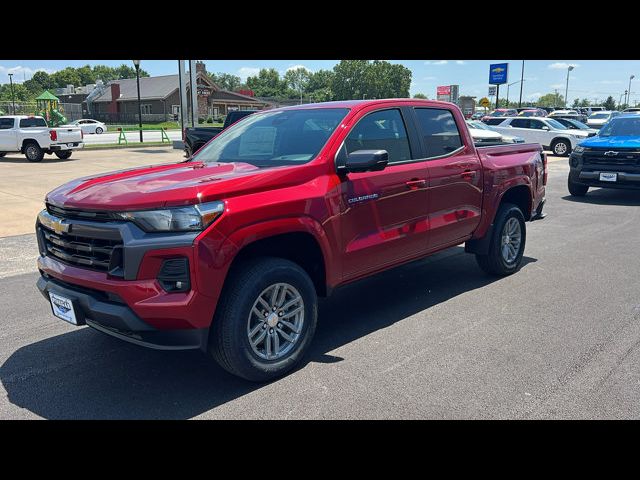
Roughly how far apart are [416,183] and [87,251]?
2783 mm

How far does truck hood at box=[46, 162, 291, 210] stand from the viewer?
11.2 feet

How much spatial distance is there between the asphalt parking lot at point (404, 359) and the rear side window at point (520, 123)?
768 inches

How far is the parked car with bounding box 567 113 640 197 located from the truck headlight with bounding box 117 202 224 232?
411 inches

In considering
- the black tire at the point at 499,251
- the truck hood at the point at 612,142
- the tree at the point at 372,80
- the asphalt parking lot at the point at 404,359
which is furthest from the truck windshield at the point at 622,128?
the tree at the point at 372,80

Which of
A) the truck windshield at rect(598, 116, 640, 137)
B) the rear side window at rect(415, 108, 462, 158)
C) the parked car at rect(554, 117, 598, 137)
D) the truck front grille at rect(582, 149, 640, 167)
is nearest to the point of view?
the rear side window at rect(415, 108, 462, 158)

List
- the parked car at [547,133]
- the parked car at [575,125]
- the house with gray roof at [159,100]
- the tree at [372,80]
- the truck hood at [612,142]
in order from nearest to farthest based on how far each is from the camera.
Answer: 1. the truck hood at [612,142]
2. the parked car at [547,133]
3. the parked car at [575,125]
4. the house with gray roof at [159,100]
5. the tree at [372,80]

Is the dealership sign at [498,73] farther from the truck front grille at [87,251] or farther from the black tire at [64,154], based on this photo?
the truck front grille at [87,251]

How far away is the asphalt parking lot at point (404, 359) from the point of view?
352cm

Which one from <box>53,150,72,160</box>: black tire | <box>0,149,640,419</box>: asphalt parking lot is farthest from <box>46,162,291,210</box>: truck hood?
<box>53,150,72,160</box>: black tire

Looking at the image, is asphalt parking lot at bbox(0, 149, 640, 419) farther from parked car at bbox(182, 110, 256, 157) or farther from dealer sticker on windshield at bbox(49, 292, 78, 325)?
parked car at bbox(182, 110, 256, 157)

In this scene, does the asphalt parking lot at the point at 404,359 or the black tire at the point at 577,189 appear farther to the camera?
the black tire at the point at 577,189

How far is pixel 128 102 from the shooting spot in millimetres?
73625

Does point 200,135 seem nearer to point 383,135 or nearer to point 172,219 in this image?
point 383,135

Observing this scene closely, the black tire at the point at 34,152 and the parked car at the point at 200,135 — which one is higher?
the parked car at the point at 200,135
